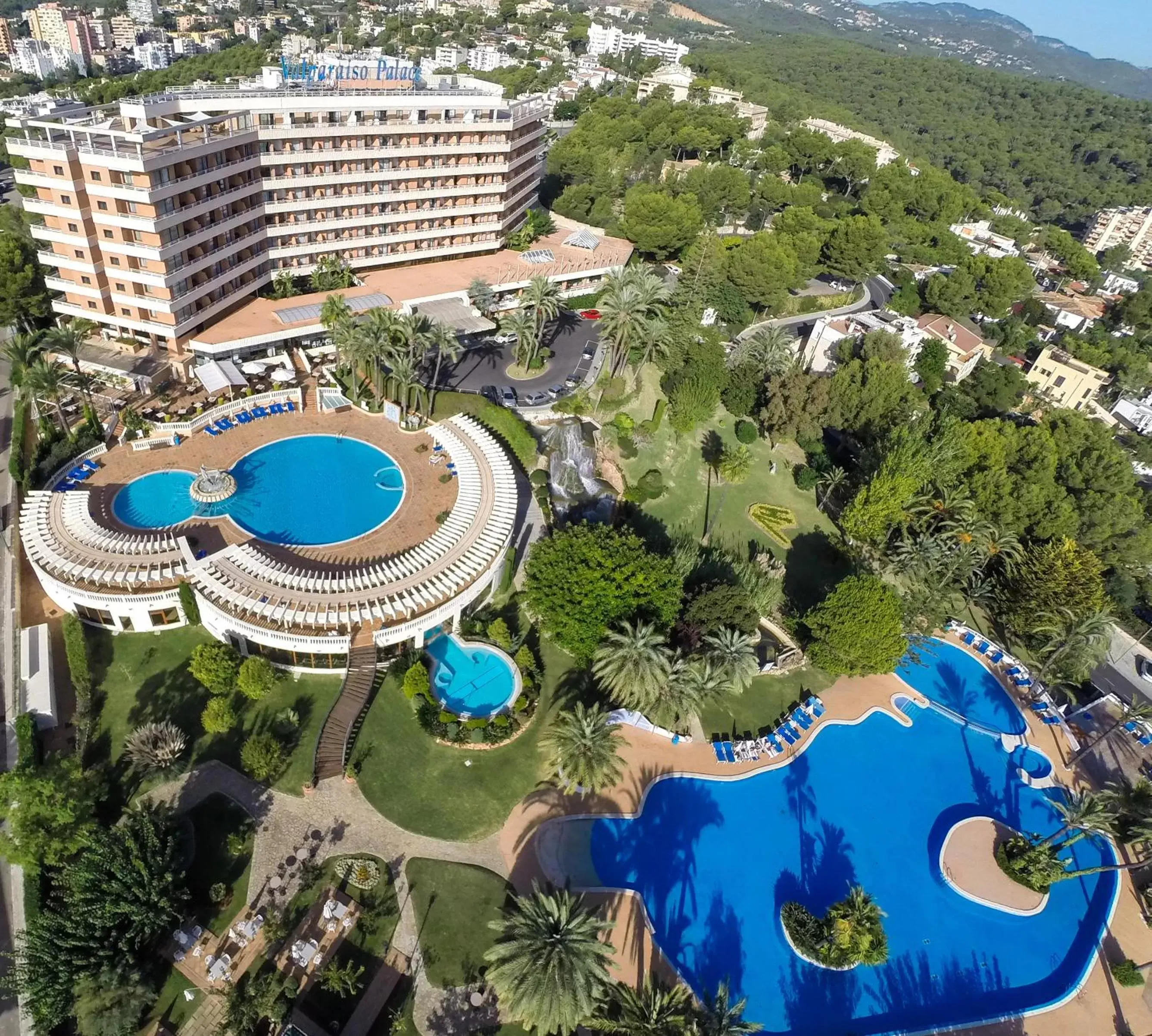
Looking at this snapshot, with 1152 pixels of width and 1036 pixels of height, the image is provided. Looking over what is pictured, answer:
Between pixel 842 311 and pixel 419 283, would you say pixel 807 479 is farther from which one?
pixel 419 283

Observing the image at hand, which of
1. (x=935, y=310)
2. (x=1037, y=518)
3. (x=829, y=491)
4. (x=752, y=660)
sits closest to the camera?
(x=752, y=660)

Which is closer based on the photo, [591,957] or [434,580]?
[591,957]

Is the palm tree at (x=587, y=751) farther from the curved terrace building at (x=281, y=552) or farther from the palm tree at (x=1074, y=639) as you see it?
the palm tree at (x=1074, y=639)

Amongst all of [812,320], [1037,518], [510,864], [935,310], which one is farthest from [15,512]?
[935,310]

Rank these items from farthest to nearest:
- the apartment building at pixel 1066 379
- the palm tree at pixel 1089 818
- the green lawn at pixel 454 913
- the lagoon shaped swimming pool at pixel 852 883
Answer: the apartment building at pixel 1066 379, the palm tree at pixel 1089 818, the lagoon shaped swimming pool at pixel 852 883, the green lawn at pixel 454 913

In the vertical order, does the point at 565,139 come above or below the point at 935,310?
above

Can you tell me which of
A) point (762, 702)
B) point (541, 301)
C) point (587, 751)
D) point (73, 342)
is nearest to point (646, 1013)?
point (587, 751)

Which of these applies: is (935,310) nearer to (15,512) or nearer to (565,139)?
(565,139)

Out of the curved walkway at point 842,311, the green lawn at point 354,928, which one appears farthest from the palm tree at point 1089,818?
the curved walkway at point 842,311
